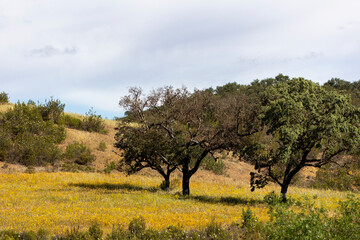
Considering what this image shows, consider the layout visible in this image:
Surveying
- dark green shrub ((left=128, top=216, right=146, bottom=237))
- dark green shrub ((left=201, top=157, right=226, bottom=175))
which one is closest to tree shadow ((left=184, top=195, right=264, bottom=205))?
dark green shrub ((left=128, top=216, right=146, bottom=237))

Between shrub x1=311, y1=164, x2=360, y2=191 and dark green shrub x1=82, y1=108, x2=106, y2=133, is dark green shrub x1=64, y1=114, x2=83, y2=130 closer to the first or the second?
dark green shrub x1=82, y1=108, x2=106, y2=133

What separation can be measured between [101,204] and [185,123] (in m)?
8.60

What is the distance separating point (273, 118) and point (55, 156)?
26.9 metres

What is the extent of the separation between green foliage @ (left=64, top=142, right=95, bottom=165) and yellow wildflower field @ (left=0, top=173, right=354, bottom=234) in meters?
9.95

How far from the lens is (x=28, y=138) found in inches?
1507

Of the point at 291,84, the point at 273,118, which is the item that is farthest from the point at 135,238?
the point at 291,84

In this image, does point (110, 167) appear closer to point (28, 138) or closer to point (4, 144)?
point (28, 138)

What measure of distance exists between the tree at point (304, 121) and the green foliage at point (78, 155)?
2446 centimetres

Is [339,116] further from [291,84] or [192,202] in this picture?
[192,202]

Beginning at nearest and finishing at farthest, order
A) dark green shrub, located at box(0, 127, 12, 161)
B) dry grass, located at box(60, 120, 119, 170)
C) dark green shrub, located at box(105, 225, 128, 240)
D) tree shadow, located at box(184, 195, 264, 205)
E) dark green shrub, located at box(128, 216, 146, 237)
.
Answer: dark green shrub, located at box(105, 225, 128, 240) < dark green shrub, located at box(128, 216, 146, 237) < tree shadow, located at box(184, 195, 264, 205) < dark green shrub, located at box(0, 127, 12, 161) < dry grass, located at box(60, 120, 119, 170)

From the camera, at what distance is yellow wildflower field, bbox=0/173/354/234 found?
14617 mm

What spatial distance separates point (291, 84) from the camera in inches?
885

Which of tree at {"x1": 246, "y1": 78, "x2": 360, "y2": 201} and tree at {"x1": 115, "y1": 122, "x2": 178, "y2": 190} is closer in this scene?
tree at {"x1": 246, "y1": 78, "x2": 360, "y2": 201}

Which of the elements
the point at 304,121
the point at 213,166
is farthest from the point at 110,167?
the point at 304,121
